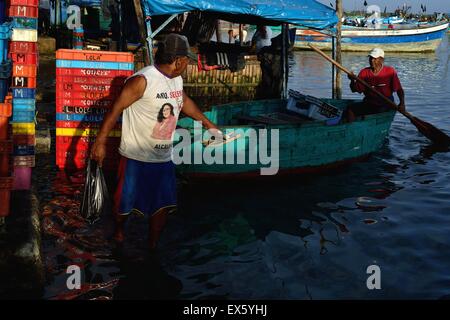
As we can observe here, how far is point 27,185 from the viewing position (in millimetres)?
5508

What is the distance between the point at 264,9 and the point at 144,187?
698cm

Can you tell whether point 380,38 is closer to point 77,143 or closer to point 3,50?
Answer: point 77,143

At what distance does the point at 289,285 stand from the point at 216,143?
125 inches

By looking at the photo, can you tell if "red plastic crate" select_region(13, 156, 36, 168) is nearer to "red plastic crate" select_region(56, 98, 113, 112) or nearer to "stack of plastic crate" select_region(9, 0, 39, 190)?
"stack of plastic crate" select_region(9, 0, 39, 190)

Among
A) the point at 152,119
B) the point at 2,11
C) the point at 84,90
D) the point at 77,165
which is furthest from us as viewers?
the point at 77,165

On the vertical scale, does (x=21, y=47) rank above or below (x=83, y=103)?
above

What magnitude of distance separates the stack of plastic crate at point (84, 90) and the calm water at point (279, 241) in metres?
0.73

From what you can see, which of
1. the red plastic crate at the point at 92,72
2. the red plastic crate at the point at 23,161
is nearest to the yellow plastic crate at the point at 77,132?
the red plastic crate at the point at 92,72

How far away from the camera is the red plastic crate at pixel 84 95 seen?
24.5 feet

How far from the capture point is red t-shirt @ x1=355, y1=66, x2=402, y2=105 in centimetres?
1012

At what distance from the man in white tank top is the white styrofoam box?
Answer: 5.09 feet

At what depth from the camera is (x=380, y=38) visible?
132 ft

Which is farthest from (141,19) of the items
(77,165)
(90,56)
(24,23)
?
(24,23)
